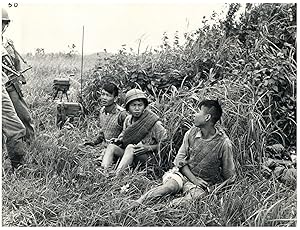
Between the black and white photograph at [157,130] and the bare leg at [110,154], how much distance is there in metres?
0.01

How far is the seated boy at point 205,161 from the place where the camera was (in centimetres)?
403

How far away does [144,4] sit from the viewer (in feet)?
14.3

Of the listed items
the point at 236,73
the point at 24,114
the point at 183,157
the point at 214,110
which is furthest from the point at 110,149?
the point at 236,73

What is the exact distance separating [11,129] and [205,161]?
69.5 inches

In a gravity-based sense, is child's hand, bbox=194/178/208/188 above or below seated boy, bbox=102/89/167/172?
below

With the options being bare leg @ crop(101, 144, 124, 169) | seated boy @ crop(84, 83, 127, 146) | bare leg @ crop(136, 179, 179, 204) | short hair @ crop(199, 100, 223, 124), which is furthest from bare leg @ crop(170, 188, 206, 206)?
seated boy @ crop(84, 83, 127, 146)

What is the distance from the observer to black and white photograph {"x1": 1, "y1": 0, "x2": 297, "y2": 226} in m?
3.77

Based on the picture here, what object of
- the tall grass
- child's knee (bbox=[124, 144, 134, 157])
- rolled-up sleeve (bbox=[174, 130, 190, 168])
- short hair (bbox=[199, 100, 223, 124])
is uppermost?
short hair (bbox=[199, 100, 223, 124])

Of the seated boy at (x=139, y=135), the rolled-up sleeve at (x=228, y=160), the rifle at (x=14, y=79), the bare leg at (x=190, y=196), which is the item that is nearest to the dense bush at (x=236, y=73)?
the seated boy at (x=139, y=135)

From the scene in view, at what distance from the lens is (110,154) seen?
4.71m

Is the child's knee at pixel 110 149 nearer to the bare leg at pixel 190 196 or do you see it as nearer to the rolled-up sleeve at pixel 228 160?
the bare leg at pixel 190 196

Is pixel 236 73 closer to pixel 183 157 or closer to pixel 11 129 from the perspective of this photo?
pixel 183 157

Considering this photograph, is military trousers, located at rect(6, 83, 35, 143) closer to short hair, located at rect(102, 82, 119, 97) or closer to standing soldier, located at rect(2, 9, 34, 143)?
standing soldier, located at rect(2, 9, 34, 143)

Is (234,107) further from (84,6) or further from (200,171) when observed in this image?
(84,6)
